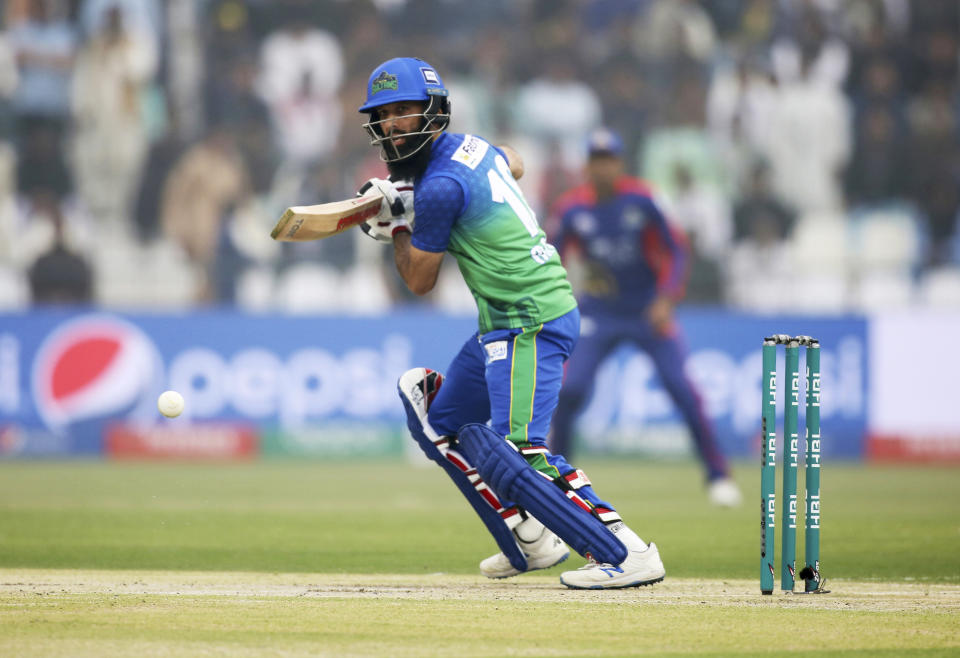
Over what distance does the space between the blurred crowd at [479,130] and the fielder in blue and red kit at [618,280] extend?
5228 millimetres

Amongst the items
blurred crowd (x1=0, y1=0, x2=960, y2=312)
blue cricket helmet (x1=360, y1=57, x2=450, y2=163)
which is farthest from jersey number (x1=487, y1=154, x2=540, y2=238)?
blurred crowd (x1=0, y1=0, x2=960, y2=312)

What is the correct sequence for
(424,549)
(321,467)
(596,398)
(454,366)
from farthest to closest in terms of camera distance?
1. (596,398)
2. (321,467)
3. (424,549)
4. (454,366)

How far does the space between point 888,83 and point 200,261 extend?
358 inches

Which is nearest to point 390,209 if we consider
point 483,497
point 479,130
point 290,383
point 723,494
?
point 483,497

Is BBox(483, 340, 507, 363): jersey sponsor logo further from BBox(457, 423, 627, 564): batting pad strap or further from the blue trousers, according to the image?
the blue trousers

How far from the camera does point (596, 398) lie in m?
14.8

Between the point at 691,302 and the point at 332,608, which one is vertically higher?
the point at 691,302

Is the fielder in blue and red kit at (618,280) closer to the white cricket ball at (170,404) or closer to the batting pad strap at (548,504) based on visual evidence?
the white cricket ball at (170,404)

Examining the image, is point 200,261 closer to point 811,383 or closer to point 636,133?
point 636,133

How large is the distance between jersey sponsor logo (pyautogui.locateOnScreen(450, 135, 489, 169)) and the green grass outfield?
5.67 feet

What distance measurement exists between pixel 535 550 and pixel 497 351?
3.06ft

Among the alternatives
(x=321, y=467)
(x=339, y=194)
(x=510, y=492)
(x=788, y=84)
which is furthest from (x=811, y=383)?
(x=788, y=84)

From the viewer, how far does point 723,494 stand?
9.89 m

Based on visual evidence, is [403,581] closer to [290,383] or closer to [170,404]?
[170,404]
